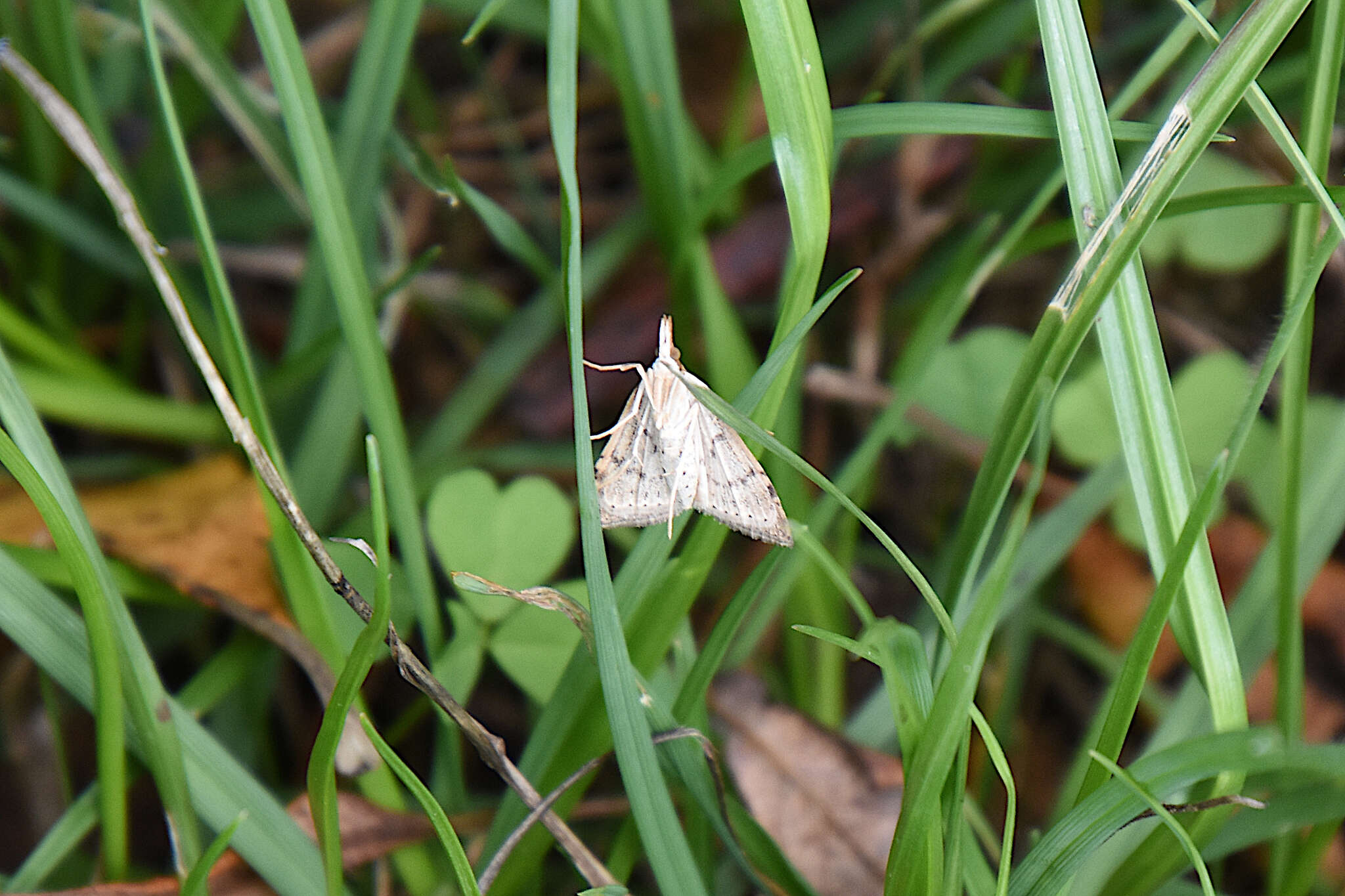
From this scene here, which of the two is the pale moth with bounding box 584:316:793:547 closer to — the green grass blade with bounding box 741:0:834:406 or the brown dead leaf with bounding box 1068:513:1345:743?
the green grass blade with bounding box 741:0:834:406

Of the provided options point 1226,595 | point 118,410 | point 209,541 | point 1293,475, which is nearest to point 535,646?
point 209,541

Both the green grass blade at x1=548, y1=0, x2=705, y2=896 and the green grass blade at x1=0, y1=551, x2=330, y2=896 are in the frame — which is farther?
the green grass blade at x1=0, y1=551, x2=330, y2=896

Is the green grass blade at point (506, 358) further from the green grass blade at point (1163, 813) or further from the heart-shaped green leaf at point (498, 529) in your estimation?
the green grass blade at point (1163, 813)

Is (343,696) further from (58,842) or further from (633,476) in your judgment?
(58,842)

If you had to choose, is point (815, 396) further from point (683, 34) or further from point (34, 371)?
point (34, 371)

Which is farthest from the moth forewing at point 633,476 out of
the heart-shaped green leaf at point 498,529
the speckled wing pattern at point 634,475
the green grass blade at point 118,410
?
the green grass blade at point 118,410

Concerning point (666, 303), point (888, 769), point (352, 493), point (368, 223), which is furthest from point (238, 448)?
point (888, 769)

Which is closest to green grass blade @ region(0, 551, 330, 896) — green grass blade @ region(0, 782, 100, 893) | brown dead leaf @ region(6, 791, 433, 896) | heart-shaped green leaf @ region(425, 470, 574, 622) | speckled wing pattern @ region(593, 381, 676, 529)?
brown dead leaf @ region(6, 791, 433, 896)

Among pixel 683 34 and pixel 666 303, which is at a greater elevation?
pixel 683 34
